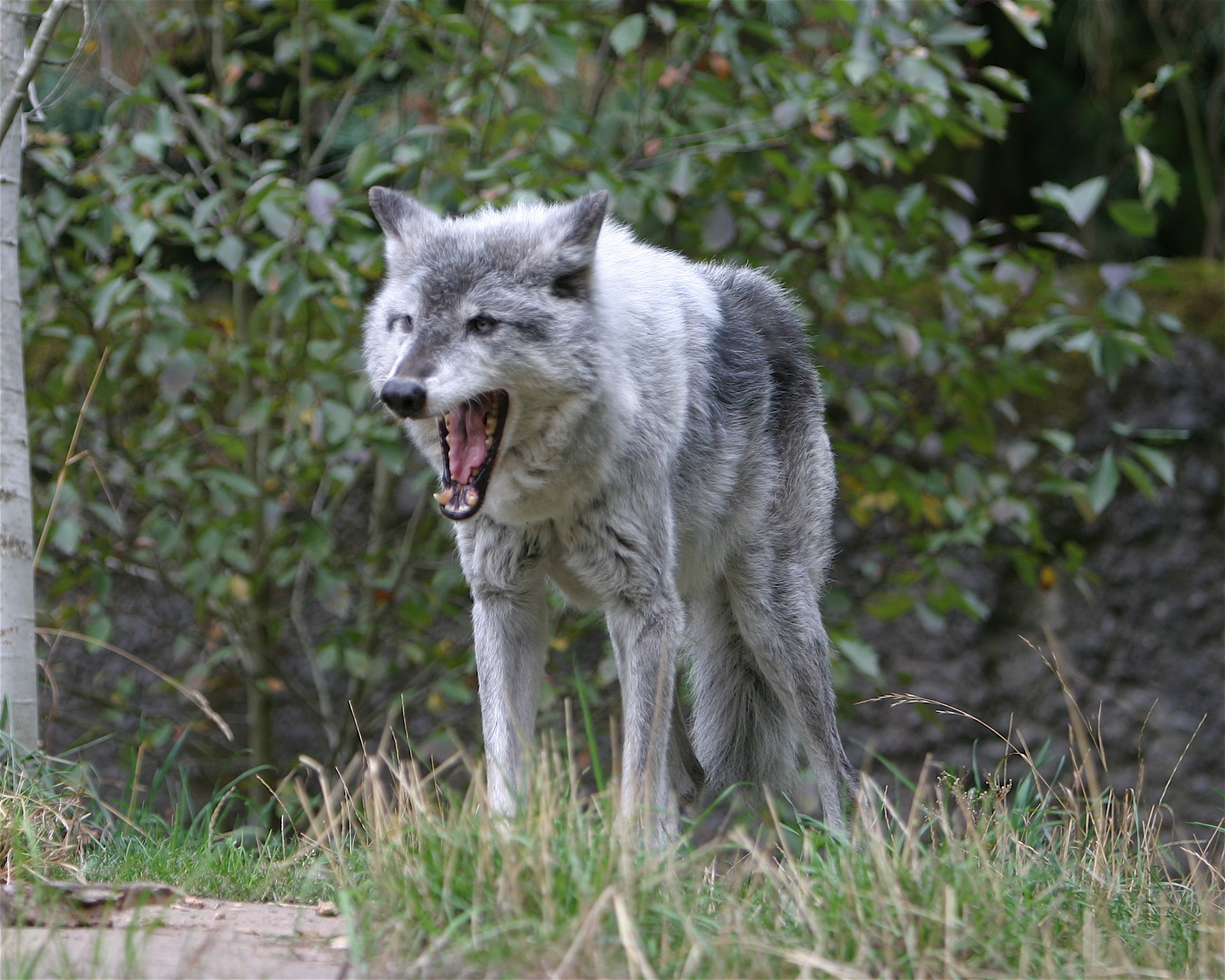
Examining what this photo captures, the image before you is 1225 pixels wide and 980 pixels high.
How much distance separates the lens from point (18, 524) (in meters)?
3.25

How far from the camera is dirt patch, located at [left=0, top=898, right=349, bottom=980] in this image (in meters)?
1.97

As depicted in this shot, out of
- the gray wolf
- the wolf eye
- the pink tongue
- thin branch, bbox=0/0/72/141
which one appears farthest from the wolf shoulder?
thin branch, bbox=0/0/72/141

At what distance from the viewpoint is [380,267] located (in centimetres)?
436

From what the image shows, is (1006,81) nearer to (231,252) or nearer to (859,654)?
(859,654)

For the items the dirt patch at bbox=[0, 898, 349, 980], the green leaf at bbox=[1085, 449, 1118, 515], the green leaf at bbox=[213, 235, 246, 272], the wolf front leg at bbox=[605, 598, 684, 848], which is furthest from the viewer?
the green leaf at bbox=[1085, 449, 1118, 515]

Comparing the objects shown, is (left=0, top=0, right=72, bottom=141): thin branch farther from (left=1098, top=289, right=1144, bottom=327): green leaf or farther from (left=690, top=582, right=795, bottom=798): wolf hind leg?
(left=1098, top=289, right=1144, bottom=327): green leaf

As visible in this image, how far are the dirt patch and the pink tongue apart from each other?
44.0 inches

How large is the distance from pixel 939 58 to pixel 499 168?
5.14 ft

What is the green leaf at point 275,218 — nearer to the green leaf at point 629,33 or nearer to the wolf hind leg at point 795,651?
the green leaf at point 629,33

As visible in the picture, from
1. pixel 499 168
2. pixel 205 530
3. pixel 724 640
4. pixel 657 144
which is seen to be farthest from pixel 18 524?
pixel 657 144

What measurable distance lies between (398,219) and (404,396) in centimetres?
86

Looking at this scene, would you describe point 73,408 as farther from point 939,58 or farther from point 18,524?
point 939,58

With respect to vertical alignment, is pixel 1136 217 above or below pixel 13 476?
above

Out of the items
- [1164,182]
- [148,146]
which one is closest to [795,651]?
[1164,182]
